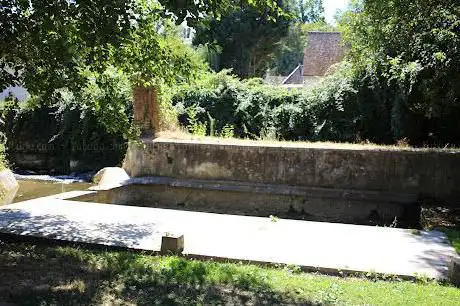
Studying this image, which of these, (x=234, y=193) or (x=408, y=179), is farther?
(x=234, y=193)

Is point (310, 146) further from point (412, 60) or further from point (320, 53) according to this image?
point (320, 53)

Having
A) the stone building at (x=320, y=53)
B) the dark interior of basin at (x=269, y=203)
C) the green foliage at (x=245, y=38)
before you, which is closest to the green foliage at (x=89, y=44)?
the dark interior of basin at (x=269, y=203)

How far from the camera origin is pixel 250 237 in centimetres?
800

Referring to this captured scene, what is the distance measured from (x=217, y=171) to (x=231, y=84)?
751 centimetres

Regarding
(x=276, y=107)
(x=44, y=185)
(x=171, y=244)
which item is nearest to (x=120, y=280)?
(x=171, y=244)

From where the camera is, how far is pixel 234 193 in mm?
13008

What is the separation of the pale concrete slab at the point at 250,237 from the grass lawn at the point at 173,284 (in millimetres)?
509

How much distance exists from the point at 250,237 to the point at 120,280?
3.05m

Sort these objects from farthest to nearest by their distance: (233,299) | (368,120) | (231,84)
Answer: (231,84)
(368,120)
(233,299)

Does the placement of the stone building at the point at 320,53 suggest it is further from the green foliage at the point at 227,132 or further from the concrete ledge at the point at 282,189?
the concrete ledge at the point at 282,189

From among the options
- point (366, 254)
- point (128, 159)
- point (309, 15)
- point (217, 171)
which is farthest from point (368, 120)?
point (309, 15)

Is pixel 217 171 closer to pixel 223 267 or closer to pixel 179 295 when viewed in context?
pixel 223 267

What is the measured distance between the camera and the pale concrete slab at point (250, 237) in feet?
22.2

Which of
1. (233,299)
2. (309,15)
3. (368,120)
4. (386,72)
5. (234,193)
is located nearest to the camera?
(233,299)
